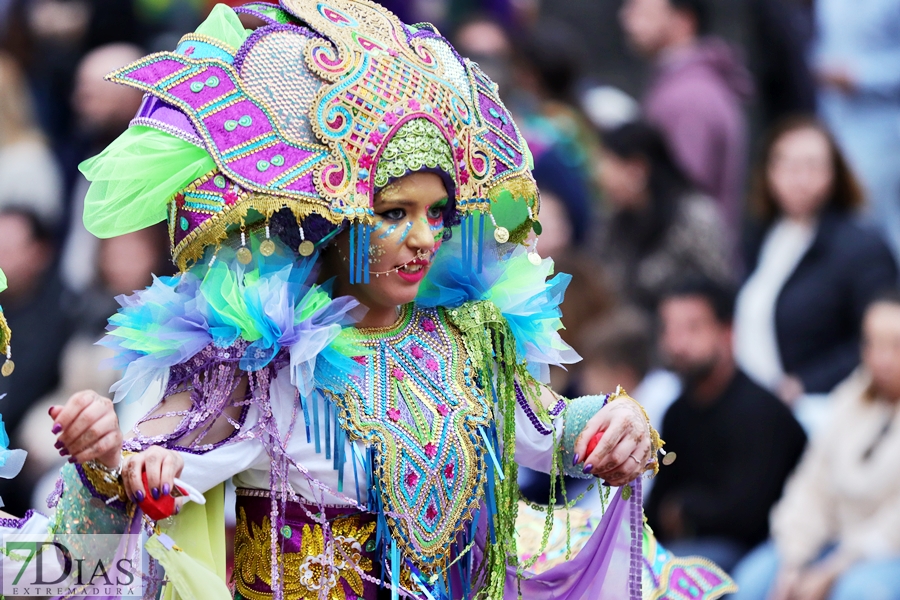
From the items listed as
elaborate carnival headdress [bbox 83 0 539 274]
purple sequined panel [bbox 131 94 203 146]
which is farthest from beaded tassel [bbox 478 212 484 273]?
purple sequined panel [bbox 131 94 203 146]

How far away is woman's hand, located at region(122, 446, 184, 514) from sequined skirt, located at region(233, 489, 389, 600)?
365 millimetres

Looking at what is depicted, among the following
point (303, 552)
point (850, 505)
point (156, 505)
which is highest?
point (156, 505)

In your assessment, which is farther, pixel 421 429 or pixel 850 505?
pixel 850 505

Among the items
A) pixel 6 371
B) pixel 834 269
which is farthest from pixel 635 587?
pixel 834 269

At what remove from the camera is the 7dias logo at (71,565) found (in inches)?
A: 120

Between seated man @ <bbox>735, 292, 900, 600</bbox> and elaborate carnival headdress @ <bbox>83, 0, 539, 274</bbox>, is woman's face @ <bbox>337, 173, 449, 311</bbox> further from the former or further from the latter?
seated man @ <bbox>735, 292, 900, 600</bbox>

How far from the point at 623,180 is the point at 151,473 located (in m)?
5.23

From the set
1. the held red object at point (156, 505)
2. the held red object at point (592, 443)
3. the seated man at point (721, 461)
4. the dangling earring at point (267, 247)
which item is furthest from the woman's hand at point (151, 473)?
the seated man at point (721, 461)

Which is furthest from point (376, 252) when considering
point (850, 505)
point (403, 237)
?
point (850, 505)

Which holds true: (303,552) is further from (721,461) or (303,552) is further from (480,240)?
(721,461)

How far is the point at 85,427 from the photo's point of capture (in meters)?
2.79

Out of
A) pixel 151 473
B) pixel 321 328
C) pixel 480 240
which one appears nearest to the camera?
pixel 151 473

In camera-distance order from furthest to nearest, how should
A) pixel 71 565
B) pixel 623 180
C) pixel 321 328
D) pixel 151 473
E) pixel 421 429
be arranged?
pixel 623 180, pixel 421 429, pixel 321 328, pixel 71 565, pixel 151 473

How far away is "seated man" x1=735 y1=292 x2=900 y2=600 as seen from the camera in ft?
18.9
